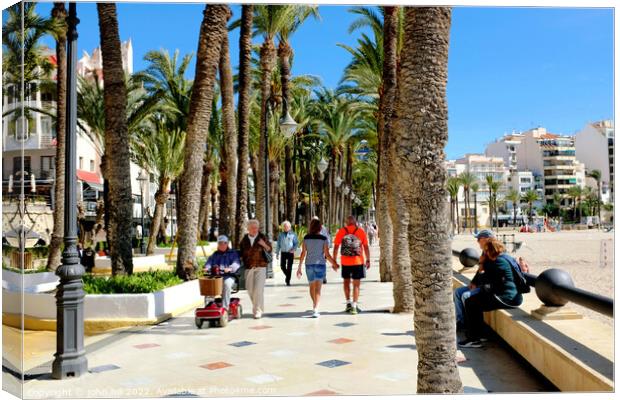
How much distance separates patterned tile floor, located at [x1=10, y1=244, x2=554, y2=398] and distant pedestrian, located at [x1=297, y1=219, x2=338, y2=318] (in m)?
0.44

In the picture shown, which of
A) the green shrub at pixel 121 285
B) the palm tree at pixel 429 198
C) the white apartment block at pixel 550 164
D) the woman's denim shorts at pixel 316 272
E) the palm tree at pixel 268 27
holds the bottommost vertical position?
the green shrub at pixel 121 285

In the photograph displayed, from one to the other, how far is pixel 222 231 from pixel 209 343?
14.7 meters

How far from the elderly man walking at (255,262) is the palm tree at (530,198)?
123126mm

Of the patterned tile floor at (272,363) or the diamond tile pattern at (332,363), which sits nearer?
the patterned tile floor at (272,363)

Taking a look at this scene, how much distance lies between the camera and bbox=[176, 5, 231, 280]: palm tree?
1175 cm

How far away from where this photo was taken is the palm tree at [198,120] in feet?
38.5

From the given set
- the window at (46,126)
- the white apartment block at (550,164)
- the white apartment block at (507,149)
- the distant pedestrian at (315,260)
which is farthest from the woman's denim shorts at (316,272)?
the white apartment block at (507,149)

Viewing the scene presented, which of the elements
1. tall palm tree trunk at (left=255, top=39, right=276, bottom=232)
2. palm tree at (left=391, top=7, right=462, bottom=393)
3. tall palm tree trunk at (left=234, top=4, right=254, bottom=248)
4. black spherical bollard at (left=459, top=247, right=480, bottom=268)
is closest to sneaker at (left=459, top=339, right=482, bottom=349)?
palm tree at (left=391, top=7, right=462, bottom=393)

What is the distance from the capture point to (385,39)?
1212cm

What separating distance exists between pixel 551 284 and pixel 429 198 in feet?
9.70

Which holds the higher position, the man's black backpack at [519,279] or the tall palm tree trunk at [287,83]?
the tall palm tree trunk at [287,83]

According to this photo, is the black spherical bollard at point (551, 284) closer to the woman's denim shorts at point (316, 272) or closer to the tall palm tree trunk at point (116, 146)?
the woman's denim shorts at point (316, 272)

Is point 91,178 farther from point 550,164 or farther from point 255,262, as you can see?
point 550,164

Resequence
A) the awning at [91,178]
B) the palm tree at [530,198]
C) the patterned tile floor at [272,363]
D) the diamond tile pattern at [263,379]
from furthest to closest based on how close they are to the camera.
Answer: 1. the palm tree at [530,198]
2. the awning at [91,178]
3. the diamond tile pattern at [263,379]
4. the patterned tile floor at [272,363]
